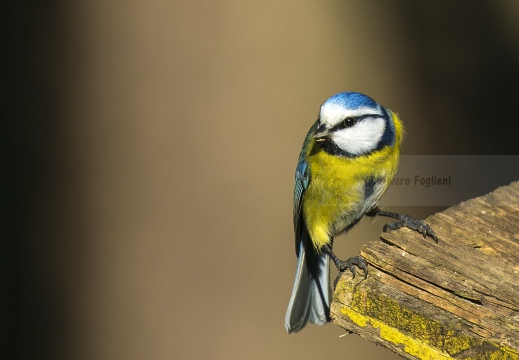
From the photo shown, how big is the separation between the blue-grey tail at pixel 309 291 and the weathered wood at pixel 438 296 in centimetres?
134

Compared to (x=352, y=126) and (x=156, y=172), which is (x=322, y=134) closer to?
(x=352, y=126)

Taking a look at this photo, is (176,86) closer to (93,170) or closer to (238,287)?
(93,170)

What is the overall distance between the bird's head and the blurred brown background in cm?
84

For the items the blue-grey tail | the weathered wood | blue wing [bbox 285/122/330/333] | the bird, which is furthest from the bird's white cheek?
the weathered wood

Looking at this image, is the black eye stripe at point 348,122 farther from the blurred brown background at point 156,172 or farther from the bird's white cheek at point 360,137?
the blurred brown background at point 156,172

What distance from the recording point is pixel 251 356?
424 centimetres

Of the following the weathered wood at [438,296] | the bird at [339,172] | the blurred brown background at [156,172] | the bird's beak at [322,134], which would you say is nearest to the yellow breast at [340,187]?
the bird at [339,172]

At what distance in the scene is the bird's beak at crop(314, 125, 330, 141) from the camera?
3332 millimetres

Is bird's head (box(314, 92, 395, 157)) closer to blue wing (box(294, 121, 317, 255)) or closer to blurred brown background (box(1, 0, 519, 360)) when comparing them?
blue wing (box(294, 121, 317, 255))

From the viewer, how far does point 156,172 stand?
13.1 feet

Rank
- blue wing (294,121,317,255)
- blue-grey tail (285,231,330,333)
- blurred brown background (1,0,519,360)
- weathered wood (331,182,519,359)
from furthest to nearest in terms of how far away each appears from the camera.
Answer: blurred brown background (1,0,519,360)
blue-grey tail (285,231,330,333)
blue wing (294,121,317,255)
weathered wood (331,182,519,359)

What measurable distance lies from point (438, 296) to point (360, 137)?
1.41 metres

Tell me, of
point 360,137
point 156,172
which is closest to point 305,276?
point 360,137

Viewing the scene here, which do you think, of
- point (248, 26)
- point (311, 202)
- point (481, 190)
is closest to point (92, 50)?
point (248, 26)
